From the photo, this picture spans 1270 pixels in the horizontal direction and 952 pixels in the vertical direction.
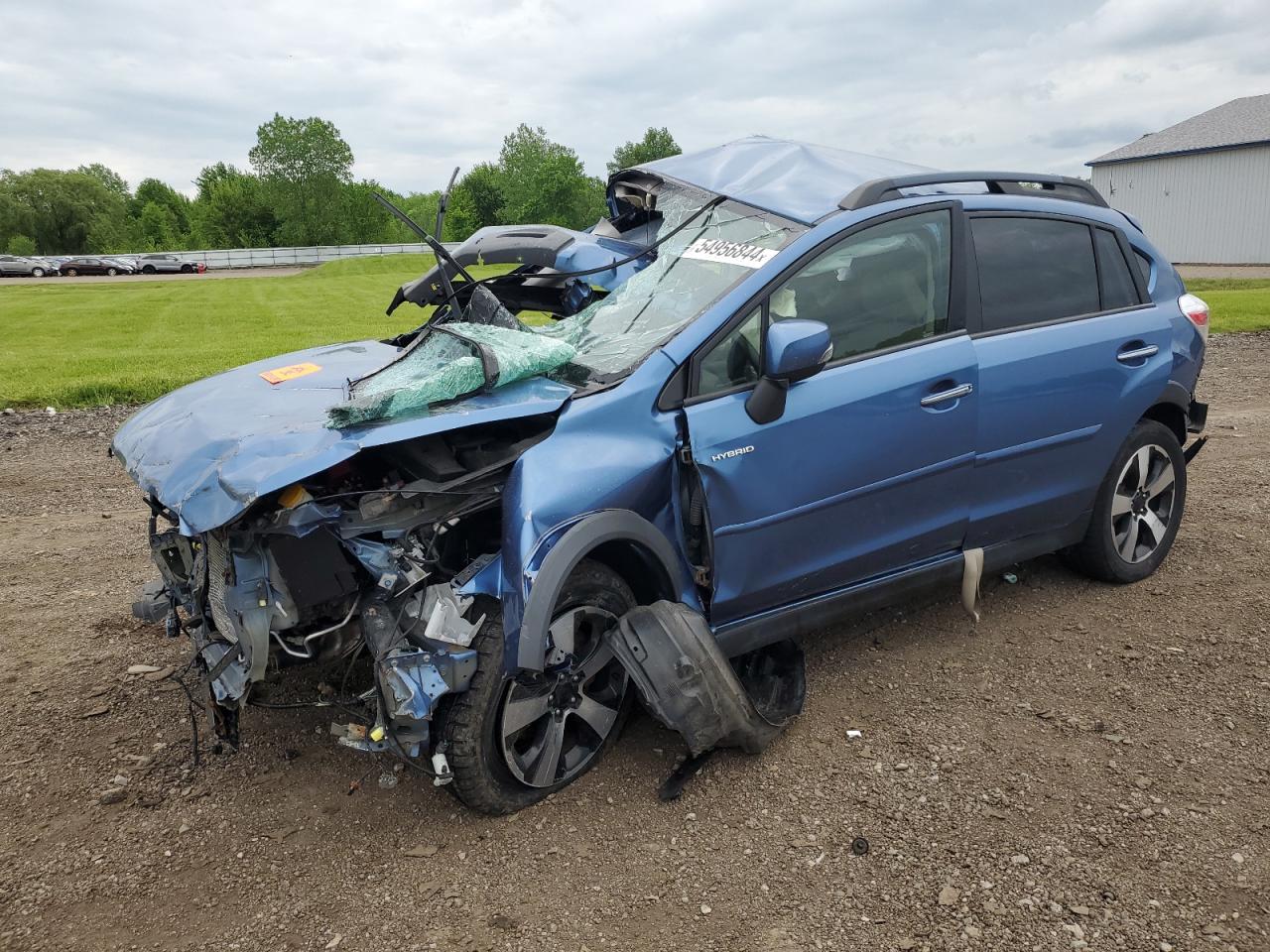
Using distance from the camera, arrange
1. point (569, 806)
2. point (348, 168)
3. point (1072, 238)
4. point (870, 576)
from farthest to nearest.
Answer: point (348, 168) < point (1072, 238) < point (870, 576) < point (569, 806)

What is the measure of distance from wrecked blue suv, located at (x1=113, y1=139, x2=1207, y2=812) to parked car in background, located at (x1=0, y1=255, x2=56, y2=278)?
5484 centimetres

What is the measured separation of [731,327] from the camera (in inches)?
130

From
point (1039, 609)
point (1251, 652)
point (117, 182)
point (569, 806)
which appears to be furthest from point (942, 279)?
point (117, 182)

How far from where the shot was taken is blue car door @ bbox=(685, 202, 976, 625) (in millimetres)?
3250

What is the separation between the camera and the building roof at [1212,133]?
128 ft

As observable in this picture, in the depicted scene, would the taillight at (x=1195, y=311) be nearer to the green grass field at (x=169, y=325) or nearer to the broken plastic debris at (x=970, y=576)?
the broken plastic debris at (x=970, y=576)

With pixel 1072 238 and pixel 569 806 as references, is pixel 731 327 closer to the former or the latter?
pixel 569 806

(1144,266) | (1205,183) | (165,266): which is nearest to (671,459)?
(1144,266)

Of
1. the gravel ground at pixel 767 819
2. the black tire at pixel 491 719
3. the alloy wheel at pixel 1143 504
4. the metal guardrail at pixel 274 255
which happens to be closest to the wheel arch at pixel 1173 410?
the alloy wheel at pixel 1143 504

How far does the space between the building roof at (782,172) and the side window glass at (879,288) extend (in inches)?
8.5

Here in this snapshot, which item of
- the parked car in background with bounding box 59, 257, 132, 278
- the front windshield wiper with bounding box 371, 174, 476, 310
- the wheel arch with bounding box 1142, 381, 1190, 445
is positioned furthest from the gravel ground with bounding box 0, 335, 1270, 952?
the parked car in background with bounding box 59, 257, 132, 278

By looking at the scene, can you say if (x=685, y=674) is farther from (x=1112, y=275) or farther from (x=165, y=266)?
(x=165, y=266)

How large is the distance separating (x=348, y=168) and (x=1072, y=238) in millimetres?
82276

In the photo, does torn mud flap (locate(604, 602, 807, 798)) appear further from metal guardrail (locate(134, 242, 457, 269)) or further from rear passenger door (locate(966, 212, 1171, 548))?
metal guardrail (locate(134, 242, 457, 269))
